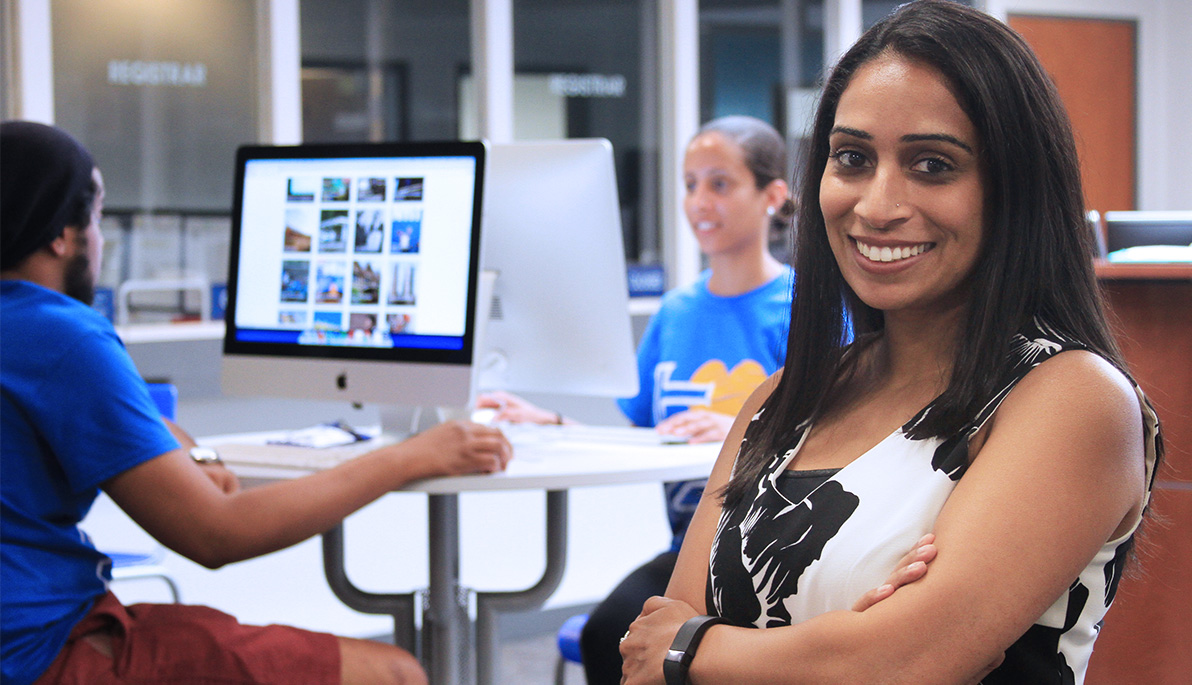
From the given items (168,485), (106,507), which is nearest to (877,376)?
(168,485)

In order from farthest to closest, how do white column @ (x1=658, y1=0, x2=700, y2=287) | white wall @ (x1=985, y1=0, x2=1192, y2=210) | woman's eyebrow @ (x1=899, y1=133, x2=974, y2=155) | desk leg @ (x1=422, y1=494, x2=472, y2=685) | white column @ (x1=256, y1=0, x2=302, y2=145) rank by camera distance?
white wall @ (x1=985, y1=0, x2=1192, y2=210) < white column @ (x1=658, y1=0, x2=700, y2=287) < white column @ (x1=256, y1=0, x2=302, y2=145) < desk leg @ (x1=422, y1=494, x2=472, y2=685) < woman's eyebrow @ (x1=899, y1=133, x2=974, y2=155)

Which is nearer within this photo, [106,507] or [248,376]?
[248,376]

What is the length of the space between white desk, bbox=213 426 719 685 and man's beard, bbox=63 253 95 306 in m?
0.39

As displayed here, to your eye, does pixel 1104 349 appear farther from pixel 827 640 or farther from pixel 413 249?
pixel 413 249

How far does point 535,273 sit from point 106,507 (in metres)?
1.78

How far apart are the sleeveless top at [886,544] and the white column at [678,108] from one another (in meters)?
3.24

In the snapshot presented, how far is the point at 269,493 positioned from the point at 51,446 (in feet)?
1.00

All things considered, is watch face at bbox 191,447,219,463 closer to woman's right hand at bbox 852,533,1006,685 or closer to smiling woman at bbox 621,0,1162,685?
smiling woman at bbox 621,0,1162,685

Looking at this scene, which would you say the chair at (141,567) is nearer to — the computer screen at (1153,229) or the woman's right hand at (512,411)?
the woman's right hand at (512,411)

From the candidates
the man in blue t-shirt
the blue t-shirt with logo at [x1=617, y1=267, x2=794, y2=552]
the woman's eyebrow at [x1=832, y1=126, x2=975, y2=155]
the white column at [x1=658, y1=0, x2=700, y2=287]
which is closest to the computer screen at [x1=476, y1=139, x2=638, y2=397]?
the blue t-shirt with logo at [x1=617, y1=267, x2=794, y2=552]

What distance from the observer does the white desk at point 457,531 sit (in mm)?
1735

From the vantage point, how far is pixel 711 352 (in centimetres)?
230

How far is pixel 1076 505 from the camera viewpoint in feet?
3.20

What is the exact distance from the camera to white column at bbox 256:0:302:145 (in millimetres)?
3607
